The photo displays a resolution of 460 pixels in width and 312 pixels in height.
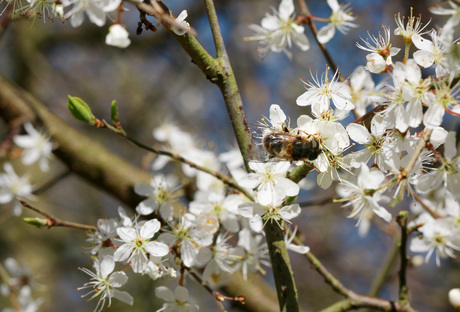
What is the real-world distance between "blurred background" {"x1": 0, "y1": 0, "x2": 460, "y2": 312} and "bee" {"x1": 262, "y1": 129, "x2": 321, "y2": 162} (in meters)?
2.06

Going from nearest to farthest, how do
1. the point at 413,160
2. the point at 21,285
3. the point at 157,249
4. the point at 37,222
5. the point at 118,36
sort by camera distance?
the point at 413,160 < the point at 118,36 < the point at 157,249 < the point at 37,222 < the point at 21,285

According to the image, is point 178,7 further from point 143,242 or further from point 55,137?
point 143,242

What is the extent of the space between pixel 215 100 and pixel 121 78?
101 centimetres

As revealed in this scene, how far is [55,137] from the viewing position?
2.19 meters

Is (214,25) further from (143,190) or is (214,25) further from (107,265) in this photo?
(107,265)

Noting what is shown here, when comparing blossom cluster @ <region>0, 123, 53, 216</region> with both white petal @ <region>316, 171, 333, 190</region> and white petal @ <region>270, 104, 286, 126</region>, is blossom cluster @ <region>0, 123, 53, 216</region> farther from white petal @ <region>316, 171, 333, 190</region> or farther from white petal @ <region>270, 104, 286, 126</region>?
white petal @ <region>316, 171, 333, 190</region>

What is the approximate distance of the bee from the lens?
1.14 metres

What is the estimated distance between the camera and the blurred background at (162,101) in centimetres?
362

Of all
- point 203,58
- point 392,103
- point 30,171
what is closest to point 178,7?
point 30,171

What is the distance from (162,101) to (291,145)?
3391 millimetres

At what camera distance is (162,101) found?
174 inches

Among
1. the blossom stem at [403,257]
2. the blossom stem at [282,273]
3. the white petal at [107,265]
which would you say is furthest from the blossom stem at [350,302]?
the white petal at [107,265]

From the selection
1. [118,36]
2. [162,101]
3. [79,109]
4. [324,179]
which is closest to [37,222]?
[79,109]

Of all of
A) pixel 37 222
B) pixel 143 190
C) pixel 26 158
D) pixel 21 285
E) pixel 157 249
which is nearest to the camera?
pixel 157 249
